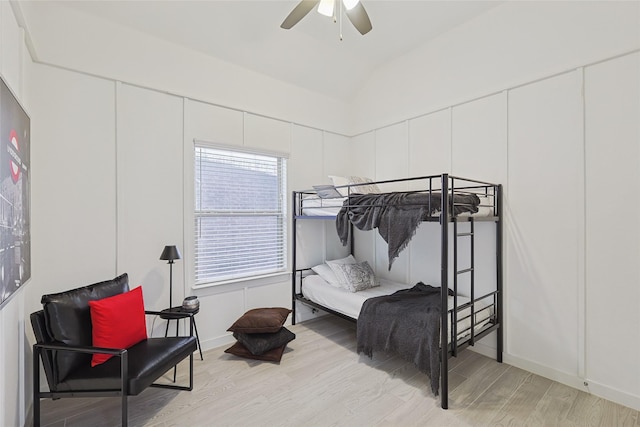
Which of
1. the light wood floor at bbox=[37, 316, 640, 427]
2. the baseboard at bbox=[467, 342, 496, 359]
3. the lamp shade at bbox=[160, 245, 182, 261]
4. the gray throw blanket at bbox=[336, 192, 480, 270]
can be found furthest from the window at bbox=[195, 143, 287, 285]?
the baseboard at bbox=[467, 342, 496, 359]

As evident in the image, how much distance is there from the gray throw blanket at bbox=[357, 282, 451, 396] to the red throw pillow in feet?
5.95

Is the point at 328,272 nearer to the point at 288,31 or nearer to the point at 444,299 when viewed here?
the point at 444,299

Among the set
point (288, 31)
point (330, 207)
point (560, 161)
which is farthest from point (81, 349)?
point (560, 161)

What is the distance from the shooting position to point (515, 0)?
2578 mm

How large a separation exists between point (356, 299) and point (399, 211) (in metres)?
1.07

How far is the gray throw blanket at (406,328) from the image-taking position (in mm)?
2195

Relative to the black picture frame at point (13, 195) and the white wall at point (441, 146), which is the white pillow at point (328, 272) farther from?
the black picture frame at point (13, 195)

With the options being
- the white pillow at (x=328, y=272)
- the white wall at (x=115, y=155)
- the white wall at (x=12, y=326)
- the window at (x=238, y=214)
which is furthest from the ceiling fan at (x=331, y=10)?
the white pillow at (x=328, y=272)

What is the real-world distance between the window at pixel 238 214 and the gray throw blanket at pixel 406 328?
1340 millimetres

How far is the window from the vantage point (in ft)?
9.89

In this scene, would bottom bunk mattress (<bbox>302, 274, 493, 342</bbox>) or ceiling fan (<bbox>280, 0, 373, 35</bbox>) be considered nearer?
ceiling fan (<bbox>280, 0, 373, 35</bbox>)

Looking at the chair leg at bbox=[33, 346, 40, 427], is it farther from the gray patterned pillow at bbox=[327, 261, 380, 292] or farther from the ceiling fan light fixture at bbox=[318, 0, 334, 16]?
the ceiling fan light fixture at bbox=[318, 0, 334, 16]

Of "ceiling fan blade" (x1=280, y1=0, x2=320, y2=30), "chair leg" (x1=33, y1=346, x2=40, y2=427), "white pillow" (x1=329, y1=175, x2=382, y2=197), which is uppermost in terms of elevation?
"ceiling fan blade" (x1=280, y1=0, x2=320, y2=30)

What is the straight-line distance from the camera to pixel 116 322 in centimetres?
195
